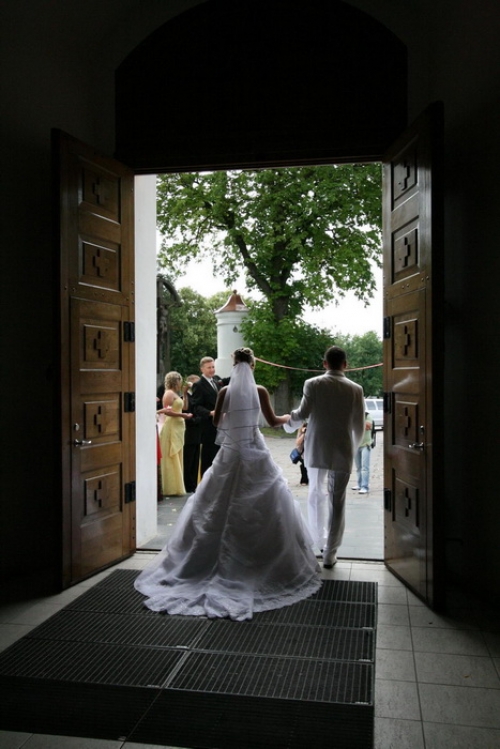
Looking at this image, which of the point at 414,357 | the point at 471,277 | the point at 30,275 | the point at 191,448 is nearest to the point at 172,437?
the point at 191,448

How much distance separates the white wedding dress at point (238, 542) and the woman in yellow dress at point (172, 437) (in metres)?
3.54

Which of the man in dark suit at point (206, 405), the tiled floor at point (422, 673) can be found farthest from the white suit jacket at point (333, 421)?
the man in dark suit at point (206, 405)

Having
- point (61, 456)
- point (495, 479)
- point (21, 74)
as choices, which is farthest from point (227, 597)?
point (21, 74)

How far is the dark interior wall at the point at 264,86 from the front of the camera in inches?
201

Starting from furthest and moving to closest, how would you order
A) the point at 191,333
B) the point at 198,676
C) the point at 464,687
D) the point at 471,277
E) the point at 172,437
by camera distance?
the point at 191,333, the point at 172,437, the point at 471,277, the point at 198,676, the point at 464,687

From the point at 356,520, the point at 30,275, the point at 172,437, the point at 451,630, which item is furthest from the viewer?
the point at 172,437

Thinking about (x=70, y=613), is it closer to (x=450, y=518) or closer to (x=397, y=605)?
(x=397, y=605)

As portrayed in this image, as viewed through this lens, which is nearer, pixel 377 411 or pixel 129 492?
pixel 129 492

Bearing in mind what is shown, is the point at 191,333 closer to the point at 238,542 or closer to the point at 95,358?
the point at 95,358

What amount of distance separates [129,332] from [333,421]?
6.06 feet

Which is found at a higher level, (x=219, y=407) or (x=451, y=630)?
(x=219, y=407)

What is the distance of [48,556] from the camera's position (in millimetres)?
5152

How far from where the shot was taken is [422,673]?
3.32m

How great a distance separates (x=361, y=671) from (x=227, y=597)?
1.20m
